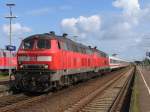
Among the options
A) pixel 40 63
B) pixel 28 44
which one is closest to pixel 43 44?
pixel 28 44

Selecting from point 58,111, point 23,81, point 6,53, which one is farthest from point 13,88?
point 6,53

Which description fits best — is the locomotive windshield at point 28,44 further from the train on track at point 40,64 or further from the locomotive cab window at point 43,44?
the locomotive cab window at point 43,44

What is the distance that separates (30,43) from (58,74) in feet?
8.15

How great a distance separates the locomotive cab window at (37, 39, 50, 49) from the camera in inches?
958

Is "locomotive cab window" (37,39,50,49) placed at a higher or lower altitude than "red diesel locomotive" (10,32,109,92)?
higher

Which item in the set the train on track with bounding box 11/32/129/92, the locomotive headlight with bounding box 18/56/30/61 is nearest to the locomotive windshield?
the train on track with bounding box 11/32/129/92

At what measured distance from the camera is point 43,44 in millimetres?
24438

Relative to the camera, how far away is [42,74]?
23391mm

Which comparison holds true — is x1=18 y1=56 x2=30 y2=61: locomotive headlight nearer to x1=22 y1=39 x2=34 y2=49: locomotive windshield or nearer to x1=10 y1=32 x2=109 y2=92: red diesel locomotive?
x1=10 y1=32 x2=109 y2=92: red diesel locomotive

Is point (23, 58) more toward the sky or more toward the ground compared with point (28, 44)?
more toward the ground

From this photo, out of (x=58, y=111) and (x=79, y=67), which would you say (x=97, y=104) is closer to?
(x=58, y=111)

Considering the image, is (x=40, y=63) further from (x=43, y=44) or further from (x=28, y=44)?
(x=28, y=44)

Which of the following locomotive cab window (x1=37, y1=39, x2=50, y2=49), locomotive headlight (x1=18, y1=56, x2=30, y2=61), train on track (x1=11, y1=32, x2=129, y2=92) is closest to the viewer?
train on track (x1=11, y1=32, x2=129, y2=92)

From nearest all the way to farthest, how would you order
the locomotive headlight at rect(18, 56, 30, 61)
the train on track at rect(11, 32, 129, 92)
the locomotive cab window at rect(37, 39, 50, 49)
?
the train on track at rect(11, 32, 129, 92), the locomotive headlight at rect(18, 56, 30, 61), the locomotive cab window at rect(37, 39, 50, 49)
